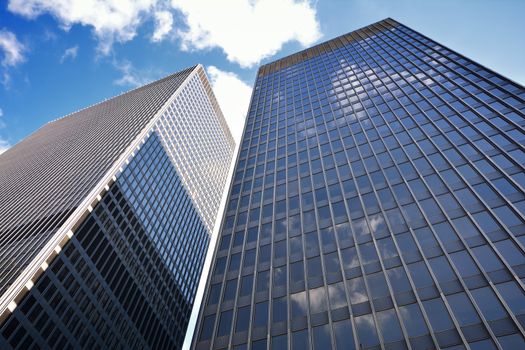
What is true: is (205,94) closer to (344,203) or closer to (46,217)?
(46,217)

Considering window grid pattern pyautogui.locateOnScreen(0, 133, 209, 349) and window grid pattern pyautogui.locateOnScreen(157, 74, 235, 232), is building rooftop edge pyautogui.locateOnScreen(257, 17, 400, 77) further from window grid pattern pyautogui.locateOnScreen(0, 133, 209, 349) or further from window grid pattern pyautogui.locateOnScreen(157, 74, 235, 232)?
window grid pattern pyautogui.locateOnScreen(0, 133, 209, 349)

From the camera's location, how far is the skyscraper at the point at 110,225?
170 ft

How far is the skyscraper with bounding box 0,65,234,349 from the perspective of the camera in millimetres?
51906

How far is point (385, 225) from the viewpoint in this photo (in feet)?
108

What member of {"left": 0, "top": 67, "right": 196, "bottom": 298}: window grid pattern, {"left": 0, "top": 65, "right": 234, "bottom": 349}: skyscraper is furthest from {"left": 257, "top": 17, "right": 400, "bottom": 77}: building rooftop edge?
{"left": 0, "top": 67, "right": 196, "bottom": 298}: window grid pattern

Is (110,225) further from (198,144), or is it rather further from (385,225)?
(198,144)

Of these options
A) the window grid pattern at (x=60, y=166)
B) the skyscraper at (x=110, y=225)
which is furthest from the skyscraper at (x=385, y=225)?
the window grid pattern at (x=60, y=166)

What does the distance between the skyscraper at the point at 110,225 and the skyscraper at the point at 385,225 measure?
28860 mm

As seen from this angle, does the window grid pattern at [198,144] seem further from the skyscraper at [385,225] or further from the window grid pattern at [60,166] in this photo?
the skyscraper at [385,225]

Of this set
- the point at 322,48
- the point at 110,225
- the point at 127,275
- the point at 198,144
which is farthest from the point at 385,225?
the point at 198,144

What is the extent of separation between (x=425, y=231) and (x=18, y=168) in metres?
111

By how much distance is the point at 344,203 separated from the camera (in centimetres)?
3847

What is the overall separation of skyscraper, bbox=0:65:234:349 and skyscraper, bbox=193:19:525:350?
1136 inches

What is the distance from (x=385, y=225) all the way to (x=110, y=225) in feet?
176
